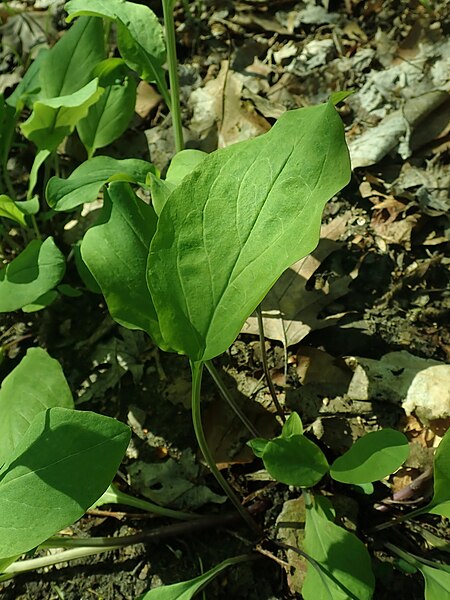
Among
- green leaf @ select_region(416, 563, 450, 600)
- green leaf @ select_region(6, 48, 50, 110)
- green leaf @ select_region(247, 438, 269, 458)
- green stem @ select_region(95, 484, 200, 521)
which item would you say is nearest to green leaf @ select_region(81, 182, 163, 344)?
green leaf @ select_region(247, 438, 269, 458)

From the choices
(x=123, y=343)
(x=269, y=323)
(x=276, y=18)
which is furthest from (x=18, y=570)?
(x=276, y=18)

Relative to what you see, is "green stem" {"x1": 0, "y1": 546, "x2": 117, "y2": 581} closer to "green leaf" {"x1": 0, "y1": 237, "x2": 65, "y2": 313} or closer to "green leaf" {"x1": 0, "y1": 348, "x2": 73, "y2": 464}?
"green leaf" {"x1": 0, "y1": 348, "x2": 73, "y2": 464}

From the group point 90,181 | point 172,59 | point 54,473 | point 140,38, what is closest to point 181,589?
point 54,473

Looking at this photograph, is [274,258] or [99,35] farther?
[99,35]

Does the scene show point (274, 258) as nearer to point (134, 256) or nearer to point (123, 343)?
point (134, 256)

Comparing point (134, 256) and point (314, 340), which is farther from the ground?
point (134, 256)

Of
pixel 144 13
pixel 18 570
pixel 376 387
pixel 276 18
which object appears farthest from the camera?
pixel 276 18

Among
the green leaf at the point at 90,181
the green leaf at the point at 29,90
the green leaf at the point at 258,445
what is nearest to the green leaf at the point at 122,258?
the green leaf at the point at 90,181
